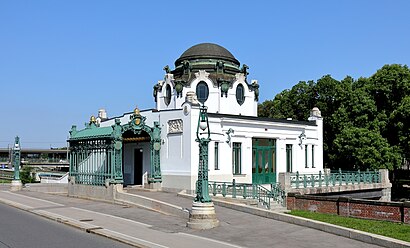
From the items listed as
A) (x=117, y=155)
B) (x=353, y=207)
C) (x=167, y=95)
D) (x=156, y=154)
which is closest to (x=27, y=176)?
(x=167, y=95)

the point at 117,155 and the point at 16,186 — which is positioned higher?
the point at 117,155

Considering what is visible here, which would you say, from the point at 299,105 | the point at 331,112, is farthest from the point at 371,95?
the point at 299,105

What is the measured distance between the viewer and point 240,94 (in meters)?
36.8

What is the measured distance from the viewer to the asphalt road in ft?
45.3

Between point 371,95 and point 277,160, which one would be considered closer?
point 277,160

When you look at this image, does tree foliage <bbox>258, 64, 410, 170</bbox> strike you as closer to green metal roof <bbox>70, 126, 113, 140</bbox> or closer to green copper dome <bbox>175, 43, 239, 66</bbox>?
green copper dome <bbox>175, 43, 239, 66</bbox>

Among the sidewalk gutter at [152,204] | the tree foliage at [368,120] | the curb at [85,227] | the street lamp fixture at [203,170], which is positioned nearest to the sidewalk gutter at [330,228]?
the sidewalk gutter at [152,204]

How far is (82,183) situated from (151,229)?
15445 mm

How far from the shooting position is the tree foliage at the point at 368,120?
1623 inches

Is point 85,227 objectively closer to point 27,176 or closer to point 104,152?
point 104,152

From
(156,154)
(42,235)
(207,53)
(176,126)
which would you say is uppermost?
(207,53)

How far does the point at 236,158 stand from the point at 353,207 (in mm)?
10590

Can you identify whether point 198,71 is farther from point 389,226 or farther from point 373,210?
point 389,226

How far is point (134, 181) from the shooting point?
32656 millimetres
